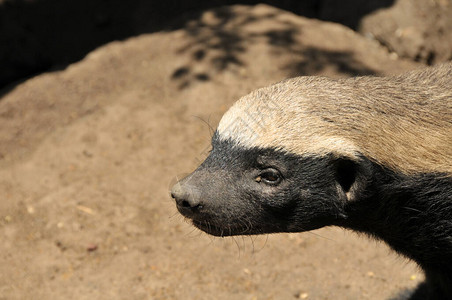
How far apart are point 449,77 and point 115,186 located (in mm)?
3892

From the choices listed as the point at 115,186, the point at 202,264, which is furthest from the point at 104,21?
the point at 202,264

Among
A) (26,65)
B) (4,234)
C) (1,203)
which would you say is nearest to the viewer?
(4,234)

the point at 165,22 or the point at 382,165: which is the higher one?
the point at 382,165

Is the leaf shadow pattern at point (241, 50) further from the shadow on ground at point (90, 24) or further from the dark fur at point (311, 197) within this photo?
the dark fur at point (311, 197)

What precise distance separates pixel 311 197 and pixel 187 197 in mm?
758

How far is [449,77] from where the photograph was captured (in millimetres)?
3682

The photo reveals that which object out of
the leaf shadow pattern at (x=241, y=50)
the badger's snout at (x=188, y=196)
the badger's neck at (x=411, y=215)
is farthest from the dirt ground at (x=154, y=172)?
the badger's snout at (x=188, y=196)

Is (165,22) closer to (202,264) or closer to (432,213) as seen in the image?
(202,264)

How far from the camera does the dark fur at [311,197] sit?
328 centimetres

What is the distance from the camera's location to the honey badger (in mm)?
3203

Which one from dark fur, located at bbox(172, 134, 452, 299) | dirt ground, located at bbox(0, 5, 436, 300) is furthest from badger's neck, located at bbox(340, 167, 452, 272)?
dirt ground, located at bbox(0, 5, 436, 300)

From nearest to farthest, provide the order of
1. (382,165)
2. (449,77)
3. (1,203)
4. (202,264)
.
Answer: (382,165) < (449,77) < (202,264) < (1,203)

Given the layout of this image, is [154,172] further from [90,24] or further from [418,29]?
[418,29]

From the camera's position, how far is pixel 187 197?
3311 mm
